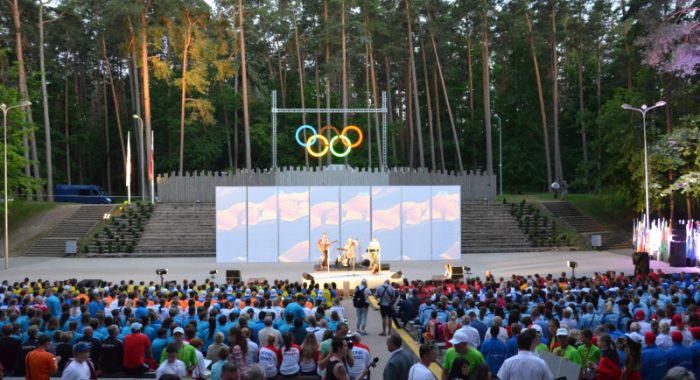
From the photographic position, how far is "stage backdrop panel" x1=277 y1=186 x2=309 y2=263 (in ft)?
111

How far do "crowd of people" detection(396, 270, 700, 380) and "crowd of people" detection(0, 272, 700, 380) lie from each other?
2cm

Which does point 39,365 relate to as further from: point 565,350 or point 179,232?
point 179,232

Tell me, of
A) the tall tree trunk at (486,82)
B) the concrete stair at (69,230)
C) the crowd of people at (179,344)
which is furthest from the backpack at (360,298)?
the tall tree trunk at (486,82)

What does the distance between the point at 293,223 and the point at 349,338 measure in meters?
24.2

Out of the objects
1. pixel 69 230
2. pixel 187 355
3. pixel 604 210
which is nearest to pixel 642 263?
pixel 187 355

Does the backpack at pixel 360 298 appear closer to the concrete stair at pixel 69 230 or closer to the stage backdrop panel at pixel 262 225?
the stage backdrop panel at pixel 262 225

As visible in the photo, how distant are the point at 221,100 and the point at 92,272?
94.8 feet

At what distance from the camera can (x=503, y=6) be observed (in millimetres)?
50219

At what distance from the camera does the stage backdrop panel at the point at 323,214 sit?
111ft

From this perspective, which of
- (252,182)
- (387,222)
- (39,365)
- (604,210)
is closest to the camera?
(39,365)

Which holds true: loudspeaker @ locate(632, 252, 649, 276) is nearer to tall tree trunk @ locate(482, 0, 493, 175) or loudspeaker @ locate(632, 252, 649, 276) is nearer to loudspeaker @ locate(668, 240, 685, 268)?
loudspeaker @ locate(668, 240, 685, 268)

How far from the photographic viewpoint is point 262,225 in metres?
33.8

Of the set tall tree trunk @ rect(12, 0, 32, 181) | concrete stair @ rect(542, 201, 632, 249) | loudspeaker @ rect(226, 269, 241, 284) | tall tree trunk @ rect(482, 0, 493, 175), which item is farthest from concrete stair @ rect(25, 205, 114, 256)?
concrete stair @ rect(542, 201, 632, 249)

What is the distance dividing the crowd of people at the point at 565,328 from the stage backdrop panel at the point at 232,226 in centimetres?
1572
